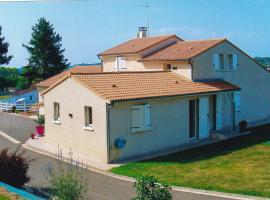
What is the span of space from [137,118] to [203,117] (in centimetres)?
540

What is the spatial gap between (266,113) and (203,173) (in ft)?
56.6

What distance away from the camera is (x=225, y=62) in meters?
26.9

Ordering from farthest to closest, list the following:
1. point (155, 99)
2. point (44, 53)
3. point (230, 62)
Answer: point (44, 53) → point (230, 62) → point (155, 99)

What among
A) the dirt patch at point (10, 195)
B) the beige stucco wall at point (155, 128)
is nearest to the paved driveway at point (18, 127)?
the beige stucco wall at point (155, 128)

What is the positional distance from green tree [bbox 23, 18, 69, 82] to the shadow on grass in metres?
38.9

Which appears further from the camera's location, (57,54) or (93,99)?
(57,54)

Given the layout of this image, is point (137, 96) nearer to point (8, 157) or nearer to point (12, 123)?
point (8, 157)

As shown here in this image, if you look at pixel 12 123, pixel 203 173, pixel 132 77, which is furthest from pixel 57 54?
pixel 203 173

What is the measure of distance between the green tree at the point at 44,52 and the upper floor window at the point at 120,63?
1193 inches

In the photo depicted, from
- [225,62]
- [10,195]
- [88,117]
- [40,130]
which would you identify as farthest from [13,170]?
[225,62]

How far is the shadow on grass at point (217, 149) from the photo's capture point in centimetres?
1859

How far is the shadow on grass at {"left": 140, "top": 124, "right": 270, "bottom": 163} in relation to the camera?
61.0ft

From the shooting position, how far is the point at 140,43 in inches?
1207

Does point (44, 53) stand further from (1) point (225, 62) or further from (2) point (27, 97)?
(1) point (225, 62)
